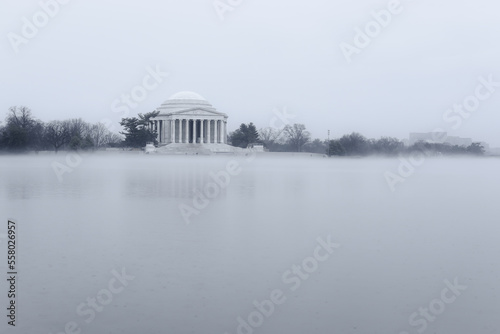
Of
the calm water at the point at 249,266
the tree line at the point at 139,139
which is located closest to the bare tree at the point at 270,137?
the tree line at the point at 139,139

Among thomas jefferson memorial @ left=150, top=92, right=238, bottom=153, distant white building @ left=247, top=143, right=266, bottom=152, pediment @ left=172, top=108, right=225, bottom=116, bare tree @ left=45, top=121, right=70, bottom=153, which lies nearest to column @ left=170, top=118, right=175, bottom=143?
thomas jefferson memorial @ left=150, top=92, right=238, bottom=153

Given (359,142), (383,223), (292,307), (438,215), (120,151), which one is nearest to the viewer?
(292,307)

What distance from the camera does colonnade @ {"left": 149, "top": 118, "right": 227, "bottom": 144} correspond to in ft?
346

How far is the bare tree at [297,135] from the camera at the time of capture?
122 meters

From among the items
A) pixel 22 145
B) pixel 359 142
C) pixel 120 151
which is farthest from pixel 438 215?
pixel 359 142

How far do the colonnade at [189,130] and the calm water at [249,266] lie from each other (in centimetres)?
8338

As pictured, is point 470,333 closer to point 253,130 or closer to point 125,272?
point 125,272

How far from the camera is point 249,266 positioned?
1204 centimetres

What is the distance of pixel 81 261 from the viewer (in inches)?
480

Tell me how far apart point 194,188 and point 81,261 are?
15.7m

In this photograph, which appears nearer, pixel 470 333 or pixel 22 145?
pixel 470 333

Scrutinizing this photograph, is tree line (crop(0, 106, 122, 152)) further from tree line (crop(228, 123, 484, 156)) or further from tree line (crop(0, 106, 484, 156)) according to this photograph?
tree line (crop(228, 123, 484, 156))

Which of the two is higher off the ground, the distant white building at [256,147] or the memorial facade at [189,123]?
the memorial facade at [189,123]

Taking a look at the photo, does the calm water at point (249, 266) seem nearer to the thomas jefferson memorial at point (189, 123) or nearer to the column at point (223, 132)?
the thomas jefferson memorial at point (189, 123)
